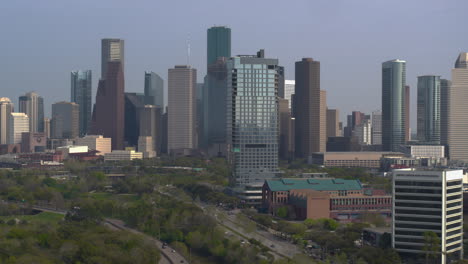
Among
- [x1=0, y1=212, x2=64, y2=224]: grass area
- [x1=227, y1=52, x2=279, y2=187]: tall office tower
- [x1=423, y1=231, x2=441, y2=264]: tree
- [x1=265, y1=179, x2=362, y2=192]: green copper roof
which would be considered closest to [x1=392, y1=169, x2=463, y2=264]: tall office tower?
[x1=423, y1=231, x2=441, y2=264]: tree

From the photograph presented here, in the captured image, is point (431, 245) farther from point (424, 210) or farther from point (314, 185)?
point (314, 185)

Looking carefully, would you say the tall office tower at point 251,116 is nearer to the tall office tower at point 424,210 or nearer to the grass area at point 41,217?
the grass area at point 41,217

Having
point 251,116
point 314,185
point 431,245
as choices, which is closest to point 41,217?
point 314,185

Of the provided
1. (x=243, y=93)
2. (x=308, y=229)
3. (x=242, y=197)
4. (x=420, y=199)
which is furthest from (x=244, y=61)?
(x=420, y=199)

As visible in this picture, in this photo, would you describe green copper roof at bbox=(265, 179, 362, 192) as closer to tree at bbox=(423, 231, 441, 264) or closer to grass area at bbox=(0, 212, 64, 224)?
grass area at bbox=(0, 212, 64, 224)

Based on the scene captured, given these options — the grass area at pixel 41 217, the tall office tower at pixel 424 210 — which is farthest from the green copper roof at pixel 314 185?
the tall office tower at pixel 424 210
